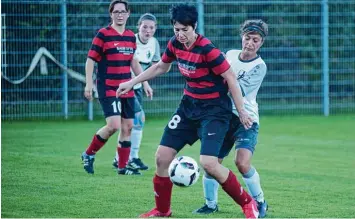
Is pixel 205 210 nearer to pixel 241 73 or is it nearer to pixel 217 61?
pixel 241 73

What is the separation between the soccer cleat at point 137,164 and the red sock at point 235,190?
11.0ft

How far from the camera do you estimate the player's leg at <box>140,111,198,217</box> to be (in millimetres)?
7223

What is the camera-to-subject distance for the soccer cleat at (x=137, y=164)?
10453mm

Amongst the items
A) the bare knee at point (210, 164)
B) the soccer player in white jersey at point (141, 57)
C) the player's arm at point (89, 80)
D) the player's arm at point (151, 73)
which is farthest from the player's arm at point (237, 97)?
the soccer player in white jersey at point (141, 57)

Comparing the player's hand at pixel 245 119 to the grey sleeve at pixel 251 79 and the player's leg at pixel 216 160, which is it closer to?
the player's leg at pixel 216 160

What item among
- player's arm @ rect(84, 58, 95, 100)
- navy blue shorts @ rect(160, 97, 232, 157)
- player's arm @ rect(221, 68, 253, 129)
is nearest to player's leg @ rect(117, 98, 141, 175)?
player's arm @ rect(84, 58, 95, 100)

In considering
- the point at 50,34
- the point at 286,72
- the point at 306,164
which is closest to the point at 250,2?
the point at 286,72

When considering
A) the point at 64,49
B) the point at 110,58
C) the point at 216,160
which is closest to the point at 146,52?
the point at 110,58

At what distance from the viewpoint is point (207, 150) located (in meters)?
7.07

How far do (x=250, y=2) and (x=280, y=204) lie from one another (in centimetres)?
1121

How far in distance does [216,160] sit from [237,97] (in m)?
0.52

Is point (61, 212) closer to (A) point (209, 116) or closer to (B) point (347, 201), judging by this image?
(A) point (209, 116)

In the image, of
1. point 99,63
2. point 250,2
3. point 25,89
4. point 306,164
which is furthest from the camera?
point 250,2

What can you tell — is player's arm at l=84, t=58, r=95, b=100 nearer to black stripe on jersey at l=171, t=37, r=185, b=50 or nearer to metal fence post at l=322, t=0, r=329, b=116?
black stripe on jersey at l=171, t=37, r=185, b=50
